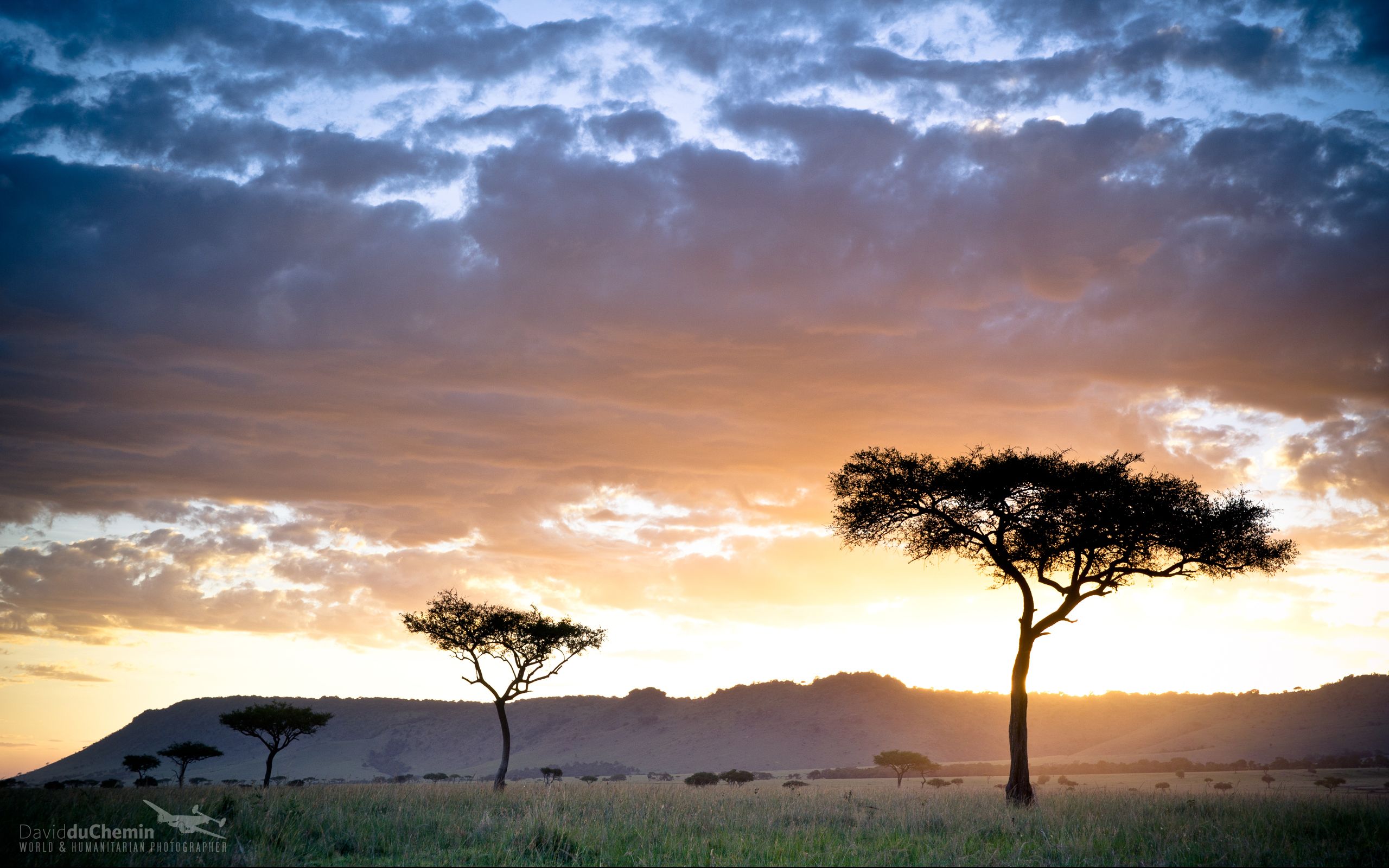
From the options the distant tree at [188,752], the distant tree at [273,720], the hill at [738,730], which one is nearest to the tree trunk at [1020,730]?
the distant tree at [273,720]

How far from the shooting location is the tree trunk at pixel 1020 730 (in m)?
23.3

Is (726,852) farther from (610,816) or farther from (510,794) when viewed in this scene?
(510,794)

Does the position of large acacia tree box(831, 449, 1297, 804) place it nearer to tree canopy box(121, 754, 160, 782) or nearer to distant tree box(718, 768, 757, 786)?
distant tree box(718, 768, 757, 786)

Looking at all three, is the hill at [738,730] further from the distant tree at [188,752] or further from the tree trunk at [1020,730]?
the tree trunk at [1020,730]

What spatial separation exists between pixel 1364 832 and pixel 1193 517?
1289 cm

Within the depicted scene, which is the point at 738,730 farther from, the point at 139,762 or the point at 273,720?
the point at 273,720

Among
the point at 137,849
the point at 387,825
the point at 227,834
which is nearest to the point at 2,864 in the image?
the point at 137,849

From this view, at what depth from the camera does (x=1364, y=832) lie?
54.7ft

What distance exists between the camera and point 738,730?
167250mm

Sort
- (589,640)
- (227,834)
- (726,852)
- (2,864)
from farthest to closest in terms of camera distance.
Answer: (589,640) < (227,834) < (726,852) < (2,864)

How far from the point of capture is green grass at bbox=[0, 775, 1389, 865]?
12883 mm

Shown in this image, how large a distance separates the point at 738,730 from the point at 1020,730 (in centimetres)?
15151

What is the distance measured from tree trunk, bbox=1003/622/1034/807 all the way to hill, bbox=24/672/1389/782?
11203 cm

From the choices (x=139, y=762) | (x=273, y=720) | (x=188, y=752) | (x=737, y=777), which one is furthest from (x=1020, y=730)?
(x=139, y=762)
